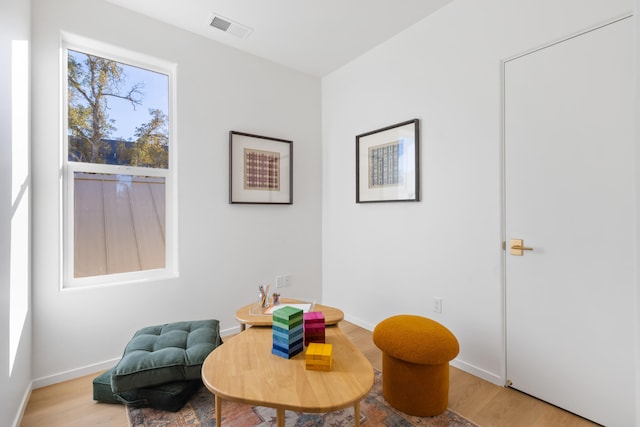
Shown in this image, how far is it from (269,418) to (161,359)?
0.69 metres

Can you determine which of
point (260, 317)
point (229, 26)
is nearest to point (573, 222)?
point (260, 317)

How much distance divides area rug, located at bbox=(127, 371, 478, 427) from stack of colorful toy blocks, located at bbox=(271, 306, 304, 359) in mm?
474

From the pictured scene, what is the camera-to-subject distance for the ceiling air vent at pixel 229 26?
239 cm

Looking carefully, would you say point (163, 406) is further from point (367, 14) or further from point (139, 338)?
point (367, 14)

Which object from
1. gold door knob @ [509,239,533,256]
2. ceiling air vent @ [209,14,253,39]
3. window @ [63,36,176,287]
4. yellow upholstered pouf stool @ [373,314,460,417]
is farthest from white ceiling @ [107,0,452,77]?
yellow upholstered pouf stool @ [373,314,460,417]

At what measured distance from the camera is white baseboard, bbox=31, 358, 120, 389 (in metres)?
1.97

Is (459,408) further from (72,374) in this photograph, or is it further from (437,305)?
(72,374)

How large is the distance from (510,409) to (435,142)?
1808mm

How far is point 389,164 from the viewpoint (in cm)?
269

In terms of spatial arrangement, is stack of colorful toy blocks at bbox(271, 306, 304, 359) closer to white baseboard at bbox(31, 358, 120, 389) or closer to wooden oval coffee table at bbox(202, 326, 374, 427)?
wooden oval coffee table at bbox(202, 326, 374, 427)

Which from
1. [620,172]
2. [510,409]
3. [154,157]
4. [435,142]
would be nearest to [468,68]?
[435,142]

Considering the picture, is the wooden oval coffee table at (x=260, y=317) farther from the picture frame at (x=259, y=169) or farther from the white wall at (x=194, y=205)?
the picture frame at (x=259, y=169)

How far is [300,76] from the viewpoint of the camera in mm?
3256

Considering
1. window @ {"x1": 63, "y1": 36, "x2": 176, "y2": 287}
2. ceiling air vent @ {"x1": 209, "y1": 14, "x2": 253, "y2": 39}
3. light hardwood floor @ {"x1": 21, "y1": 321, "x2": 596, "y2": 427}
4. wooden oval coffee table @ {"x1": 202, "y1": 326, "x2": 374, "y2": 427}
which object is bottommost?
light hardwood floor @ {"x1": 21, "y1": 321, "x2": 596, "y2": 427}
